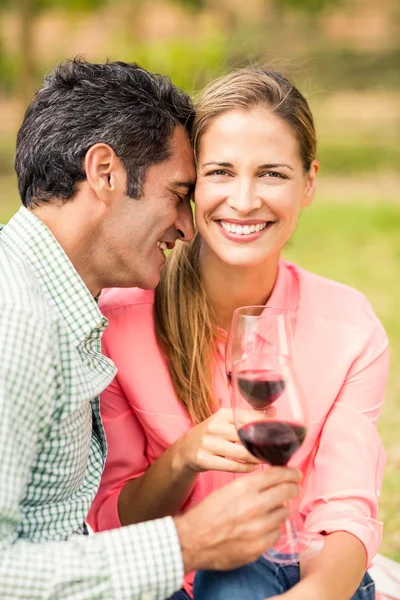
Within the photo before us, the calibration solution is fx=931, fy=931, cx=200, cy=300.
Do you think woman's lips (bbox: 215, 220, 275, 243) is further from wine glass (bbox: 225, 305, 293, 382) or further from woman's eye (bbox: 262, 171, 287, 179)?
wine glass (bbox: 225, 305, 293, 382)

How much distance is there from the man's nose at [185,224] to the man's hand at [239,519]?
107 centimetres

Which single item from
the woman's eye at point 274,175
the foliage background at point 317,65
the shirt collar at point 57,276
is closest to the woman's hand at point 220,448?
the shirt collar at point 57,276

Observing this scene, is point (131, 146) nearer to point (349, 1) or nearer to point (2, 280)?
point (2, 280)

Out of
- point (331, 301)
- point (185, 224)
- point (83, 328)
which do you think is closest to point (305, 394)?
point (331, 301)

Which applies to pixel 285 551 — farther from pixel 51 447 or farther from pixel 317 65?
pixel 317 65

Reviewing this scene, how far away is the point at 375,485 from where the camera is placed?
3.04 metres

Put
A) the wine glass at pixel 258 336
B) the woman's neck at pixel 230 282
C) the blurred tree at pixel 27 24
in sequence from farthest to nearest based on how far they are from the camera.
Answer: the blurred tree at pixel 27 24 < the woman's neck at pixel 230 282 < the wine glass at pixel 258 336

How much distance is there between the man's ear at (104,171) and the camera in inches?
111

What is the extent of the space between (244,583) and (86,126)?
143 cm

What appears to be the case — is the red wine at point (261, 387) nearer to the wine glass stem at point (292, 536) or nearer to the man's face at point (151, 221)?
the wine glass stem at point (292, 536)

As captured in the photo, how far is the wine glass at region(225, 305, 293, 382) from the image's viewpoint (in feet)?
7.91

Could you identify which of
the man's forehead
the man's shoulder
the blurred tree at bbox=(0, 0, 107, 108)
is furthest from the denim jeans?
the blurred tree at bbox=(0, 0, 107, 108)

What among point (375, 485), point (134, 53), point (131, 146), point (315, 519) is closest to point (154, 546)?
point (315, 519)

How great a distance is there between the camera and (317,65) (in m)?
24.4
